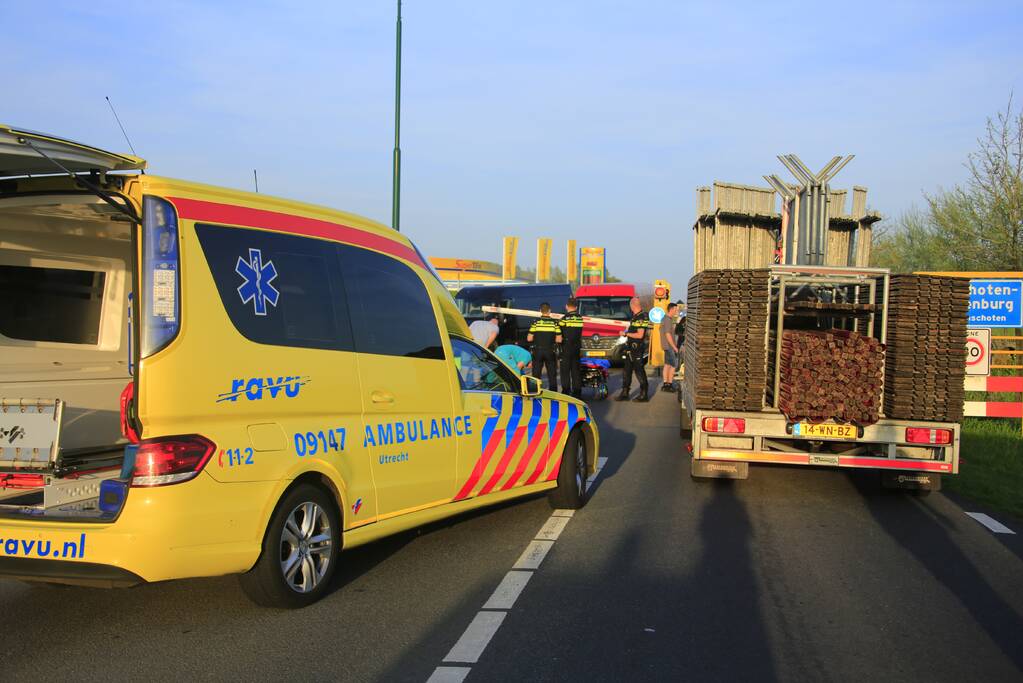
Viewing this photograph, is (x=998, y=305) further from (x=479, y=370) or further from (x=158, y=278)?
(x=158, y=278)

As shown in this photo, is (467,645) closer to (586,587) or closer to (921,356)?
(586,587)

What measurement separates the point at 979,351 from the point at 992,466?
338cm

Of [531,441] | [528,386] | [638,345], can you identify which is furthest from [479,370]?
[638,345]

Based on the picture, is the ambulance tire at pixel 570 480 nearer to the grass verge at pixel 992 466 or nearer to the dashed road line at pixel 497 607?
the dashed road line at pixel 497 607

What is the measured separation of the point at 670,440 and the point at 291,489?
8.50m

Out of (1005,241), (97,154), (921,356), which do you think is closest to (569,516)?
(921,356)

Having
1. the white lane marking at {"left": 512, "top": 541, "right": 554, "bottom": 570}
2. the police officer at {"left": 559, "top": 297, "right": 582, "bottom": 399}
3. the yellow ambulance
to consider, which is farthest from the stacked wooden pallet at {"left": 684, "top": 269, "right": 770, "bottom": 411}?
the police officer at {"left": 559, "top": 297, "right": 582, "bottom": 399}

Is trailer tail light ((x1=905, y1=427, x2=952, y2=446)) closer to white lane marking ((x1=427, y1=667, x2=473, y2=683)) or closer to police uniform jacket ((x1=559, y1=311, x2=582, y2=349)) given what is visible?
white lane marking ((x1=427, y1=667, x2=473, y2=683))

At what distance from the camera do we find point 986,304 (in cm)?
1418

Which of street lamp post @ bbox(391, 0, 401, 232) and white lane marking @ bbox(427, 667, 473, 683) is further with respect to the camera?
street lamp post @ bbox(391, 0, 401, 232)

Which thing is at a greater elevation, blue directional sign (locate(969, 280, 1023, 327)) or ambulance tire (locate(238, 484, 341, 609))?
blue directional sign (locate(969, 280, 1023, 327))

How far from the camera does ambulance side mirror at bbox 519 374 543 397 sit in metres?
7.63

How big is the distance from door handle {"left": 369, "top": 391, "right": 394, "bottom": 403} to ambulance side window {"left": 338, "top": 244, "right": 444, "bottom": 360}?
0.26 metres

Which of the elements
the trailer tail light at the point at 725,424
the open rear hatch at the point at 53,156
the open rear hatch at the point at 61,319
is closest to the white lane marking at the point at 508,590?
the open rear hatch at the point at 61,319
